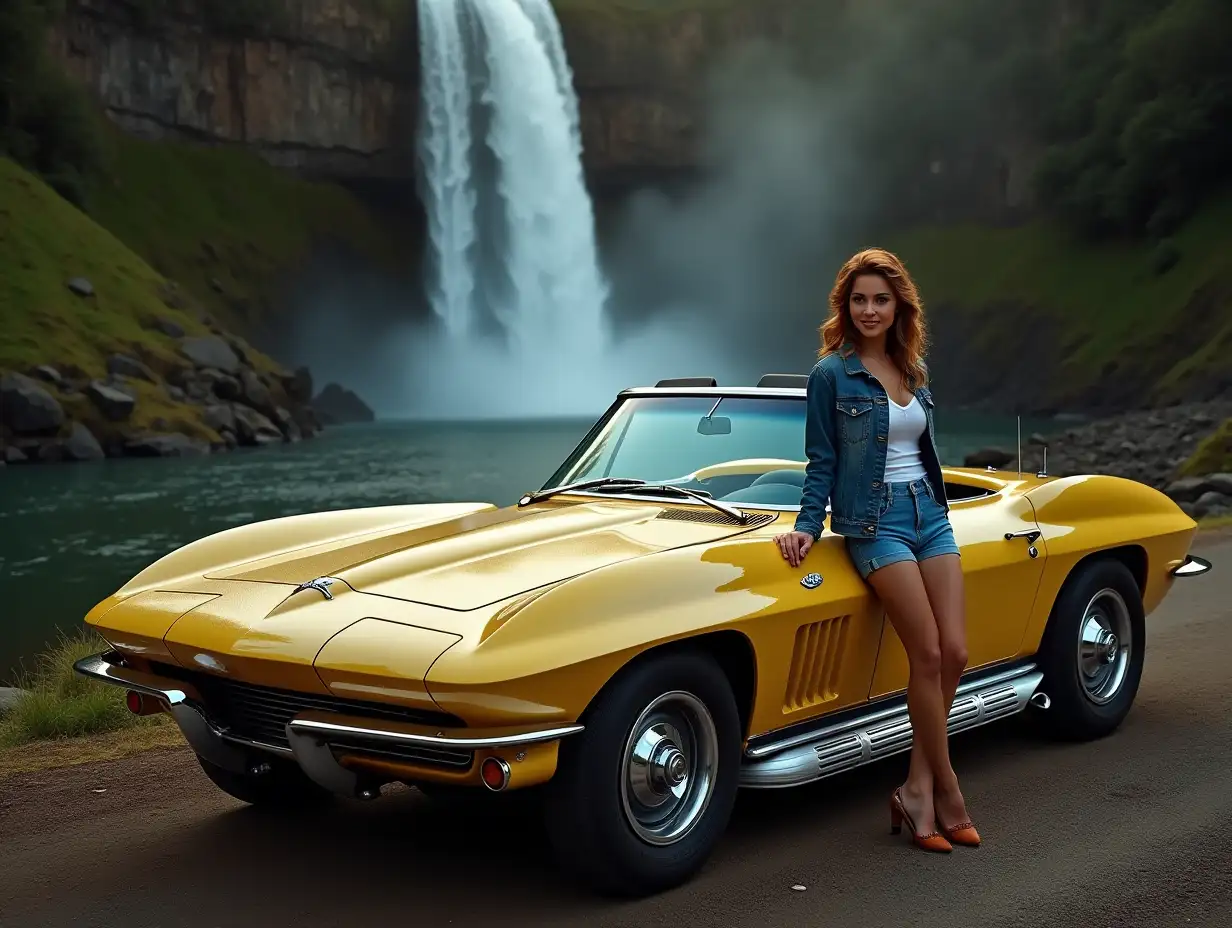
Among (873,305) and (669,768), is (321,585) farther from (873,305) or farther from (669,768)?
(873,305)

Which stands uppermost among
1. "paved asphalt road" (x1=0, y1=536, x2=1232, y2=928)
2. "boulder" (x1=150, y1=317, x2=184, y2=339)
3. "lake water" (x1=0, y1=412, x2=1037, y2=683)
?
"boulder" (x1=150, y1=317, x2=184, y2=339)

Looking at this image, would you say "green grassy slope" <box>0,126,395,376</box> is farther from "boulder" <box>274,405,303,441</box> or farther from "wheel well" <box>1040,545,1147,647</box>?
"wheel well" <box>1040,545,1147,647</box>

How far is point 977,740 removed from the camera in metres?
5.74

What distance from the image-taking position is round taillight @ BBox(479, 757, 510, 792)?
3.55 meters

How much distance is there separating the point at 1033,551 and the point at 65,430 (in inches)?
1487

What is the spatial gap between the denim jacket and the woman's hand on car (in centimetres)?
4

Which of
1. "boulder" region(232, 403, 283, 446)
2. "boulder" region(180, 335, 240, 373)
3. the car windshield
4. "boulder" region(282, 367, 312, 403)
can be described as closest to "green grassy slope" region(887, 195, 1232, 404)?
"boulder" region(282, 367, 312, 403)

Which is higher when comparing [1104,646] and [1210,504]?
[1104,646]

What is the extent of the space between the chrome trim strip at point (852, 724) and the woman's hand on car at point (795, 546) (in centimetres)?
57

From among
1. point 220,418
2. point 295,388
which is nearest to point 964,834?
point 220,418

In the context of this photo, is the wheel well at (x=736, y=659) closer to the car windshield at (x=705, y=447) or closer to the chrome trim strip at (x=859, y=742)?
the chrome trim strip at (x=859, y=742)

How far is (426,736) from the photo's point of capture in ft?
11.7

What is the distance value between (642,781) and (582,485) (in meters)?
1.70

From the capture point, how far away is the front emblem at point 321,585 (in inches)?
162
